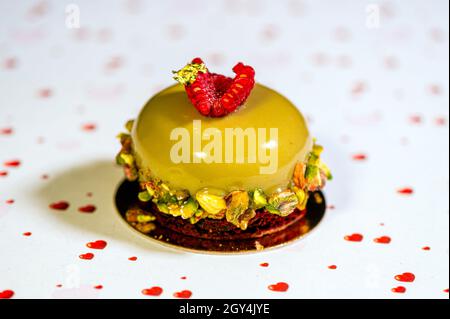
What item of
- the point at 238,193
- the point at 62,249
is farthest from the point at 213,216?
the point at 62,249

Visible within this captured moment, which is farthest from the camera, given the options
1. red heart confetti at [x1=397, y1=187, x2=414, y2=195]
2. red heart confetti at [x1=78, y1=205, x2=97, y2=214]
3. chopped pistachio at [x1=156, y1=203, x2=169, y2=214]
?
red heart confetti at [x1=397, y1=187, x2=414, y2=195]

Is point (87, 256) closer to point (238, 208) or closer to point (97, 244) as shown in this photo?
point (97, 244)

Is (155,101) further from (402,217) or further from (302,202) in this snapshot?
(402,217)

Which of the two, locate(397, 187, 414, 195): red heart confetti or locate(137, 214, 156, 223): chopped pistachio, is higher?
locate(397, 187, 414, 195): red heart confetti

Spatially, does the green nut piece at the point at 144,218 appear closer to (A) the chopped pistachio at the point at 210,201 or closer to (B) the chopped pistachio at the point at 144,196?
(B) the chopped pistachio at the point at 144,196

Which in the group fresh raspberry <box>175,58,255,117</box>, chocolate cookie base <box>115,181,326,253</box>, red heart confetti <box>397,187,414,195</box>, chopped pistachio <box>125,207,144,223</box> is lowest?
chocolate cookie base <box>115,181,326,253</box>

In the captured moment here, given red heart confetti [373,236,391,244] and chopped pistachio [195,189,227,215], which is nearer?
chopped pistachio [195,189,227,215]

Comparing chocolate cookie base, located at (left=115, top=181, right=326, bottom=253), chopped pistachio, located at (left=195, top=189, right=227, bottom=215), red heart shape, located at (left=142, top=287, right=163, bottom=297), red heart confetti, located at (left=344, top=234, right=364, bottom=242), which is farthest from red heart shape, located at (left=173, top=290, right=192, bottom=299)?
red heart confetti, located at (left=344, top=234, right=364, bottom=242)

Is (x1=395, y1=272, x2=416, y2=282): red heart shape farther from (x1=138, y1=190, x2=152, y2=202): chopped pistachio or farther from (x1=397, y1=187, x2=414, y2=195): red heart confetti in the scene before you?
(x1=138, y1=190, x2=152, y2=202): chopped pistachio
